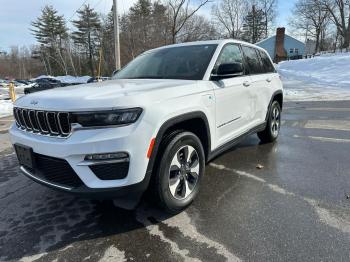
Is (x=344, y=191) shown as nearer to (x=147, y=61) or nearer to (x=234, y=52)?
(x=234, y=52)

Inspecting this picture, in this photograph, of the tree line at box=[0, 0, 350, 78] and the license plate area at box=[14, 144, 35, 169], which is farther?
the tree line at box=[0, 0, 350, 78]

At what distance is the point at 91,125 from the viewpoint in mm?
2707

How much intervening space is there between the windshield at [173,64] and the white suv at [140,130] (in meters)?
0.02

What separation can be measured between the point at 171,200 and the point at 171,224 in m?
0.24

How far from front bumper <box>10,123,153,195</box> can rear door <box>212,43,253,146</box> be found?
1.39 metres

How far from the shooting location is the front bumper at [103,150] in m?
2.66

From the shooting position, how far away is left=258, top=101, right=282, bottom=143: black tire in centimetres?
592

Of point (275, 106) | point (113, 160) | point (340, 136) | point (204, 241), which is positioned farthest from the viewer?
point (340, 136)

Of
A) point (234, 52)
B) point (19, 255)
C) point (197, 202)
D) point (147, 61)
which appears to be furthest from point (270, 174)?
point (19, 255)

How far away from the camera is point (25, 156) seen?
10.6 ft

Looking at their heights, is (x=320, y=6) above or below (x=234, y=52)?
above

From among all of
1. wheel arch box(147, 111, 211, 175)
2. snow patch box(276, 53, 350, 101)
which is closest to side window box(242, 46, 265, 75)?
wheel arch box(147, 111, 211, 175)

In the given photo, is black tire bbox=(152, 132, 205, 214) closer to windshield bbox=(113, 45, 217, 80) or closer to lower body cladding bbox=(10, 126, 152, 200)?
lower body cladding bbox=(10, 126, 152, 200)

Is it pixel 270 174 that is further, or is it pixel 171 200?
pixel 270 174
